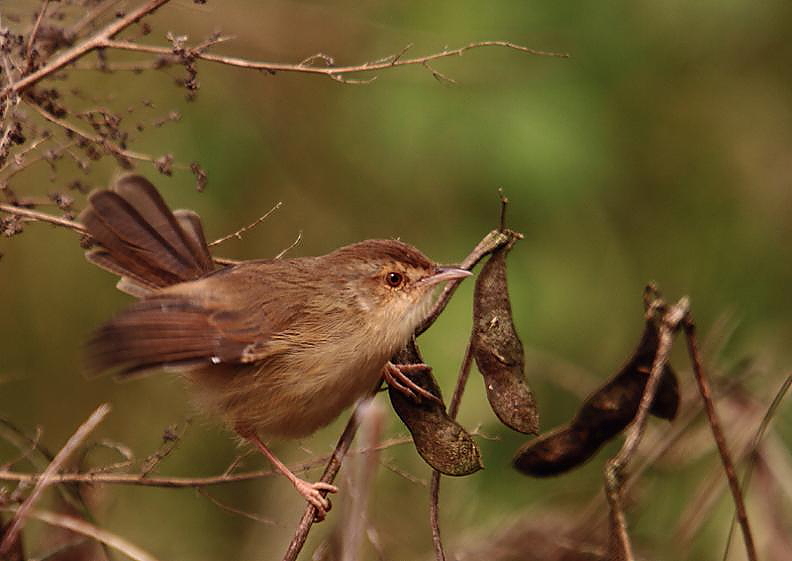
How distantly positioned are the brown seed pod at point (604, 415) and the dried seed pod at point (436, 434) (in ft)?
0.74

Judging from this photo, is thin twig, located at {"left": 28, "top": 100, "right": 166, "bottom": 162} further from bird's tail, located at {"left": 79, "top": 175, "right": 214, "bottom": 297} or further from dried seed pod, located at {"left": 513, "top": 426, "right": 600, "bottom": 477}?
dried seed pod, located at {"left": 513, "top": 426, "right": 600, "bottom": 477}

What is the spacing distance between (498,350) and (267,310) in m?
1.05

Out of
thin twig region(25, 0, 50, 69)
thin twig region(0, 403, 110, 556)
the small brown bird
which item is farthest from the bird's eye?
thin twig region(0, 403, 110, 556)

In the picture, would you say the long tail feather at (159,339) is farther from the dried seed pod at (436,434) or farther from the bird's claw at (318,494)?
the dried seed pod at (436,434)

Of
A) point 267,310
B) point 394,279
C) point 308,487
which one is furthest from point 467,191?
point 308,487

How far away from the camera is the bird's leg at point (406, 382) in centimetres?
288

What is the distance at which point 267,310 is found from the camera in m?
3.63

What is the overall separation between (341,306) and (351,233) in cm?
236

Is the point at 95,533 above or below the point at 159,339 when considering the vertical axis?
below

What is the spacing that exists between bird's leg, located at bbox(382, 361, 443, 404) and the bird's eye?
554 millimetres

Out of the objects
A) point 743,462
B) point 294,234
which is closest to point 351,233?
point 294,234

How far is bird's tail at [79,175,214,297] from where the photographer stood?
138 inches

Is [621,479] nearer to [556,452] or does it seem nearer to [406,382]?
[556,452]

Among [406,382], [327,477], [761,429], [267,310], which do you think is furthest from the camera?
[267,310]
